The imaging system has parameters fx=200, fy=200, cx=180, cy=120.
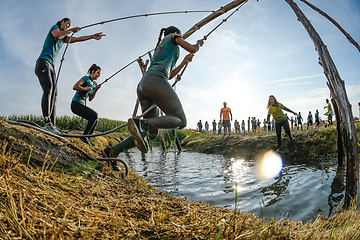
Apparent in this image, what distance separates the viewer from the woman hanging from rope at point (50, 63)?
11.1ft

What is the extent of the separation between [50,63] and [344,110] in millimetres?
5195

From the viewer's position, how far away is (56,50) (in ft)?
12.2

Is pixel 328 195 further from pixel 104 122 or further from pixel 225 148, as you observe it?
pixel 104 122

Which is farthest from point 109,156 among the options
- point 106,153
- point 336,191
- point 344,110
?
point 336,191

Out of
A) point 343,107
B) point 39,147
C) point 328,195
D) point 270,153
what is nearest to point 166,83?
point 39,147

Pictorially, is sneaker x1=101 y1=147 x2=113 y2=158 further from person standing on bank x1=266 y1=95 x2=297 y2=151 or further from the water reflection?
person standing on bank x1=266 y1=95 x2=297 y2=151

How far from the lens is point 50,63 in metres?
3.57

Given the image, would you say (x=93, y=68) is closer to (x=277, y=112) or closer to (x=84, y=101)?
(x=84, y=101)

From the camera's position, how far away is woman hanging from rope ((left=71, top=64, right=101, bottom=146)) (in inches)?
167

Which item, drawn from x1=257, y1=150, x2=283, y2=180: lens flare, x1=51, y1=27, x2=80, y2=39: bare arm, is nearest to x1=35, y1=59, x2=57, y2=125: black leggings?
x1=51, y1=27, x2=80, y2=39: bare arm

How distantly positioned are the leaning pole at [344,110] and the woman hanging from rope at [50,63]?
13.5 feet

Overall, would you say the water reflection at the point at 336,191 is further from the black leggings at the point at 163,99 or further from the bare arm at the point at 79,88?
the bare arm at the point at 79,88

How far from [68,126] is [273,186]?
1994cm

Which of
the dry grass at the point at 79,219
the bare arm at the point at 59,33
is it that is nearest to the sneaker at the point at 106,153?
the dry grass at the point at 79,219
